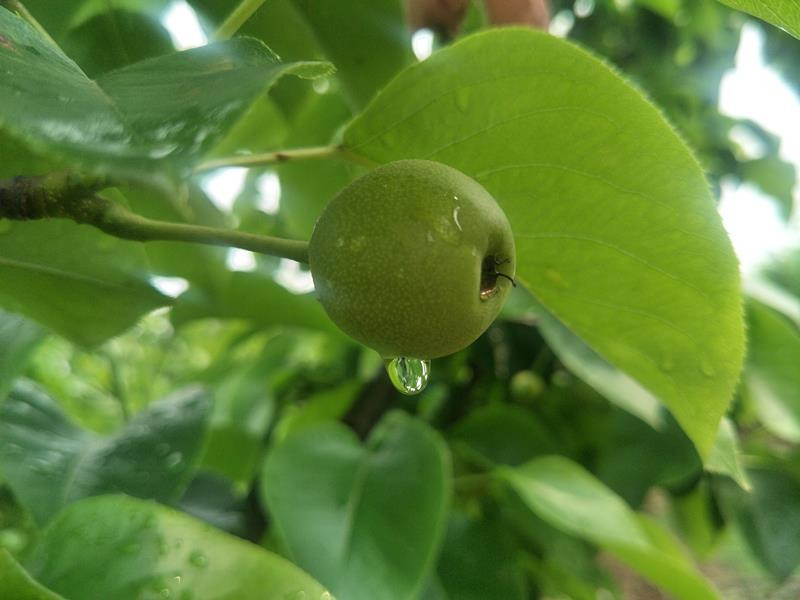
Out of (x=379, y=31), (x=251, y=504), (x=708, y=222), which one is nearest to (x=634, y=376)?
(x=708, y=222)

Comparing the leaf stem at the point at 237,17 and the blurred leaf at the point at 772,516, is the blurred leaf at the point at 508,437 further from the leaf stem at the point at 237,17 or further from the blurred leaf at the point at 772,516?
the leaf stem at the point at 237,17

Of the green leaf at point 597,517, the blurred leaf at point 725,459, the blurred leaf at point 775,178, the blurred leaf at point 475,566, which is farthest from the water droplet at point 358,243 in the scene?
the blurred leaf at point 775,178

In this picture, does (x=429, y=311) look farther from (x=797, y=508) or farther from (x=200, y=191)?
(x=797, y=508)

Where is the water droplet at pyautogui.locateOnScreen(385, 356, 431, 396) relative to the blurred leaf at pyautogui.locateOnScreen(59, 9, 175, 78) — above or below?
below

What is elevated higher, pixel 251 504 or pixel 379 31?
pixel 379 31

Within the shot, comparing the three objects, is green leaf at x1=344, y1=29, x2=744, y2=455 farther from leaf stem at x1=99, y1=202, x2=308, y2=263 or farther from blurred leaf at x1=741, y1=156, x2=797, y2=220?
blurred leaf at x1=741, y1=156, x2=797, y2=220

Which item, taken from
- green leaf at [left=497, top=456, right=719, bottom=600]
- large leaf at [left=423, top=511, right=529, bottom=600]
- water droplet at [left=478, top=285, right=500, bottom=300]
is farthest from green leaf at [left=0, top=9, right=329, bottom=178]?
large leaf at [left=423, top=511, right=529, bottom=600]

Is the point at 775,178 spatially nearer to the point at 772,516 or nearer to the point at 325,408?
the point at 772,516
